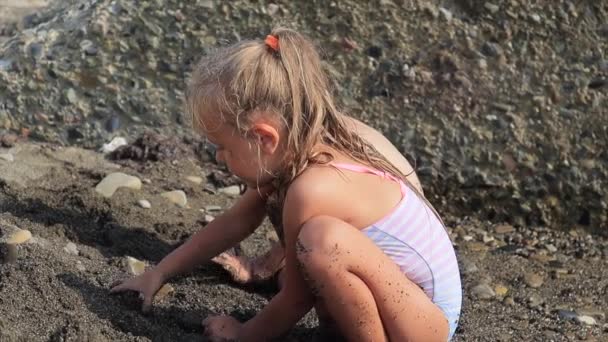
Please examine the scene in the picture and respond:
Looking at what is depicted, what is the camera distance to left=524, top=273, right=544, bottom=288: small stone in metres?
3.80

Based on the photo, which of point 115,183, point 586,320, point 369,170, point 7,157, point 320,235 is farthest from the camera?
point 7,157

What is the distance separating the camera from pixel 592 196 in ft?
14.2

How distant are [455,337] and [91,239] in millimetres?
1330

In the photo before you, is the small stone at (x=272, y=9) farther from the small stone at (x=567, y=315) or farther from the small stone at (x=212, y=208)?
the small stone at (x=567, y=315)

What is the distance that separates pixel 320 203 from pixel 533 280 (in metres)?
1.45

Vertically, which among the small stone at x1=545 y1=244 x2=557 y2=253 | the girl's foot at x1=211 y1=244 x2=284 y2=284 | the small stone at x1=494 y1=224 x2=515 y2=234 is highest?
the girl's foot at x1=211 y1=244 x2=284 y2=284

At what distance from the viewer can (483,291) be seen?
3.68 m

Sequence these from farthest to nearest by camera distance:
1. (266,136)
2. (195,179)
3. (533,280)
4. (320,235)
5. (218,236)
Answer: (195,179) → (533,280) → (218,236) → (266,136) → (320,235)

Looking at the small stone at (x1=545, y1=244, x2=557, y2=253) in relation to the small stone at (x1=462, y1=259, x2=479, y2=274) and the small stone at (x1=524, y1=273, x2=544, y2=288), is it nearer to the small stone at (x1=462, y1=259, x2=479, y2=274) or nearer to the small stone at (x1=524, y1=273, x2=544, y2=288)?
the small stone at (x1=524, y1=273, x2=544, y2=288)

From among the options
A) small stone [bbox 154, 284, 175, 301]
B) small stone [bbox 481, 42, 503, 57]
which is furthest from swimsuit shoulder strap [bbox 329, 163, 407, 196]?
small stone [bbox 481, 42, 503, 57]

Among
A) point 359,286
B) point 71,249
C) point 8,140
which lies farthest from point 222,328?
point 8,140

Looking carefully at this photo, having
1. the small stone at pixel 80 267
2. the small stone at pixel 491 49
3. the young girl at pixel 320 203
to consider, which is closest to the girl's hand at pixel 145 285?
the small stone at pixel 80 267

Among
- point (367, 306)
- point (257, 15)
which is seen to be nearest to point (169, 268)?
point (367, 306)

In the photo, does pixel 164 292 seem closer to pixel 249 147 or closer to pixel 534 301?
pixel 249 147
